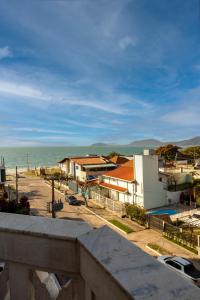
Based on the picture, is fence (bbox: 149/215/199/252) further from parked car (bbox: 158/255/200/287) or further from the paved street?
parked car (bbox: 158/255/200/287)

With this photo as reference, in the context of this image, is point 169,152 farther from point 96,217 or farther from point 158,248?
point 158,248

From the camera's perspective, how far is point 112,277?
1.33m

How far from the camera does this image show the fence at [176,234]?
19547 mm

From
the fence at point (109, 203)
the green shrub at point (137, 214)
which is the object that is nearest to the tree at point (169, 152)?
the fence at point (109, 203)

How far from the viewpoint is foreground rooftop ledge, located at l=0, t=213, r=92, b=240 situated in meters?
1.83

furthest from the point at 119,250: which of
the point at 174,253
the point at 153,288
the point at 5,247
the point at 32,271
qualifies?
the point at 174,253

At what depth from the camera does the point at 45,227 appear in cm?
195

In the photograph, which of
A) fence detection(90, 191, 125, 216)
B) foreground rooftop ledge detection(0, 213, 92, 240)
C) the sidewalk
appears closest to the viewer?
foreground rooftop ledge detection(0, 213, 92, 240)

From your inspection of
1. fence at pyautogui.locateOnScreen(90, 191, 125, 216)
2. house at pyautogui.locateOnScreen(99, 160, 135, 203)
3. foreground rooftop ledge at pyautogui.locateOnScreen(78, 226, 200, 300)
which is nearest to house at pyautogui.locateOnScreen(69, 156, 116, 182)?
house at pyautogui.locateOnScreen(99, 160, 135, 203)

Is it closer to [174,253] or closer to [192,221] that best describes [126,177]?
[192,221]

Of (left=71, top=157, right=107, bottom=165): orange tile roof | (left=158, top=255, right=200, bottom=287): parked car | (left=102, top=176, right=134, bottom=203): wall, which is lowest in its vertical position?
(left=158, top=255, right=200, bottom=287): parked car

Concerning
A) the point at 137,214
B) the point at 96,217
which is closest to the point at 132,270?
the point at 137,214

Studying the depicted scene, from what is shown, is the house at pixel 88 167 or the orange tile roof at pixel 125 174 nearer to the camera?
Result: the orange tile roof at pixel 125 174

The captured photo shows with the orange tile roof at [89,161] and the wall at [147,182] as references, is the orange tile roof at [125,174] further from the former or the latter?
the orange tile roof at [89,161]
